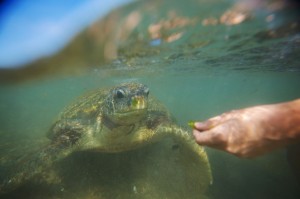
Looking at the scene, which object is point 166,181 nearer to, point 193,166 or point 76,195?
point 193,166

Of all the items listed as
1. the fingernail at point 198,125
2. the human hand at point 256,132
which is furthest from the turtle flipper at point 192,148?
the human hand at point 256,132

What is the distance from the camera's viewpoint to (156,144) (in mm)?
8539

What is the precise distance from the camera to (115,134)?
251 inches

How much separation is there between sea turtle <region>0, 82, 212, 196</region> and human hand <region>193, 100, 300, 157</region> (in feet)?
9.61

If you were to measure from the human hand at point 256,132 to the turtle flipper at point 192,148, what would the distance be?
3549 millimetres

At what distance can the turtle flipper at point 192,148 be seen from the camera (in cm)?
661

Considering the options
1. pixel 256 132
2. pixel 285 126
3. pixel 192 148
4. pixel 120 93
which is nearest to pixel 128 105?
pixel 120 93

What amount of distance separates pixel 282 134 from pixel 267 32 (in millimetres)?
7026

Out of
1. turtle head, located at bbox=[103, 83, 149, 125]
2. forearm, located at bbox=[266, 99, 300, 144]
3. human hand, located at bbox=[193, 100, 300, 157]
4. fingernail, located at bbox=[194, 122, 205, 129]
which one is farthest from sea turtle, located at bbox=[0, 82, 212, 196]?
forearm, located at bbox=[266, 99, 300, 144]

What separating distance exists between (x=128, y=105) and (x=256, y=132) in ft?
11.5

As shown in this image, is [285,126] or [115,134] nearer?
[285,126]

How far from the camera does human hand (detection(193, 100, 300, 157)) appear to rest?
2.95 m

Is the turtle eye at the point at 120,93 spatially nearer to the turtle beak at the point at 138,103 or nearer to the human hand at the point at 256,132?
the turtle beak at the point at 138,103

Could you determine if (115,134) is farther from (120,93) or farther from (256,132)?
(256,132)
